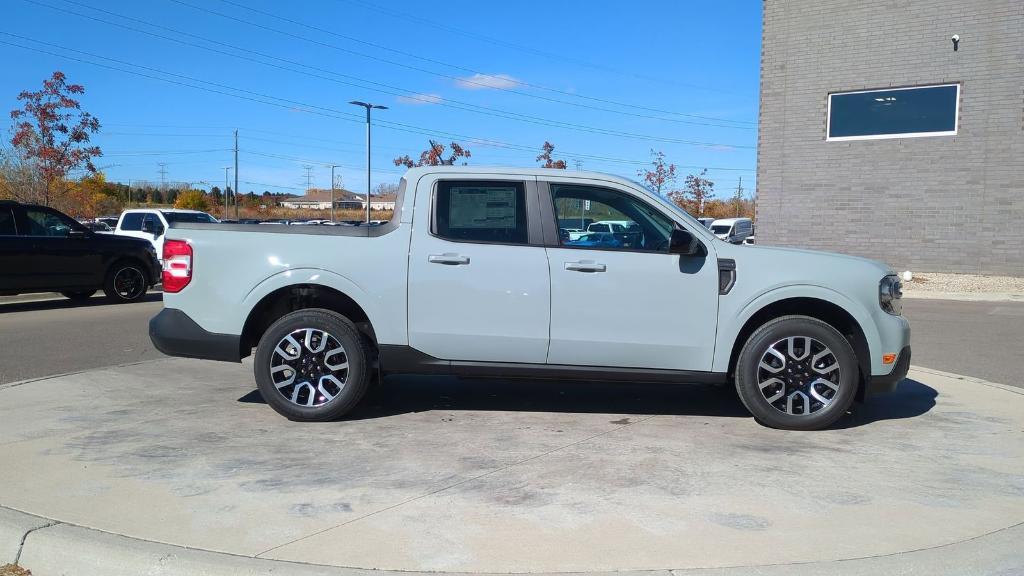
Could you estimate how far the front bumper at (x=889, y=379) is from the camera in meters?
5.94

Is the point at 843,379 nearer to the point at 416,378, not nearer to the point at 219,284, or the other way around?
the point at 416,378

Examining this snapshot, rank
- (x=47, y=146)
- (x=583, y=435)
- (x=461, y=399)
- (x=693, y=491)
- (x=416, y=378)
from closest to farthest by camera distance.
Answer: (x=693, y=491) < (x=583, y=435) < (x=461, y=399) < (x=416, y=378) < (x=47, y=146)

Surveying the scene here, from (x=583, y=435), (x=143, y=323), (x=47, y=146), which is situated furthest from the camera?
(x=47, y=146)

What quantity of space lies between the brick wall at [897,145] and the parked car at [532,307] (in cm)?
1685

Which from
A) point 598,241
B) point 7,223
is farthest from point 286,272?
point 7,223

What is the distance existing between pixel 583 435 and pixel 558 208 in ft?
5.48

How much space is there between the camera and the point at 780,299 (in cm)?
588

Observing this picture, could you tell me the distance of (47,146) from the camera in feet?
90.9

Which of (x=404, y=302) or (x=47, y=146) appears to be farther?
(x=47, y=146)

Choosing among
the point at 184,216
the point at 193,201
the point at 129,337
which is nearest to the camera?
the point at 129,337

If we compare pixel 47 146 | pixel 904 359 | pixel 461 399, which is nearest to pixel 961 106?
pixel 904 359

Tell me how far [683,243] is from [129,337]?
25.7ft

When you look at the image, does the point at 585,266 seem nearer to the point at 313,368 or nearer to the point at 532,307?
the point at 532,307

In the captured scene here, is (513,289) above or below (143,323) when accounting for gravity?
above
